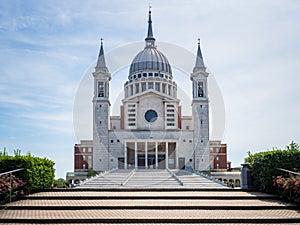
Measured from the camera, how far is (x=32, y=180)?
14.1 meters

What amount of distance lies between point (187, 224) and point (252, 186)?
698 centimetres

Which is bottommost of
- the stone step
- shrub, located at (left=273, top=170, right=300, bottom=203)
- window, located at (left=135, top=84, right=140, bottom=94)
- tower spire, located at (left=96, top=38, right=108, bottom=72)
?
the stone step

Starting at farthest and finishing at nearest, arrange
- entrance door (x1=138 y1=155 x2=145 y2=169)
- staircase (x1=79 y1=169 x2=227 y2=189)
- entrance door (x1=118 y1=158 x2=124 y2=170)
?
entrance door (x1=138 y1=155 x2=145 y2=169) → entrance door (x1=118 y1=158 x2=124 y2=170) → staircase (x1=79 y1=169 x2=227 y2=189)

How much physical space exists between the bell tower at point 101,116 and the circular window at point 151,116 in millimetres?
6152

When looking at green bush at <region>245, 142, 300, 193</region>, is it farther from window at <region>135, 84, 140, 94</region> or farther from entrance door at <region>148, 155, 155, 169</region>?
window at <region>135, 84, 140, 94</region>

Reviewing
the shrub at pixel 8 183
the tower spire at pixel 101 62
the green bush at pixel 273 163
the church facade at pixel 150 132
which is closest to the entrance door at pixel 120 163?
the church facade at pixel 150 132

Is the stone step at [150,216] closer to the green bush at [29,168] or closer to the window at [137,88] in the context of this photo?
the green bush at [29,168]

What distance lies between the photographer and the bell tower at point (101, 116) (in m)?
53.4

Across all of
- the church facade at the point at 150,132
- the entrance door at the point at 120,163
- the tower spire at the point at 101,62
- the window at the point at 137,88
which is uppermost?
the tower spire at the point at 101,62

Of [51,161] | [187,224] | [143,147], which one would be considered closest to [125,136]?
[143,147]

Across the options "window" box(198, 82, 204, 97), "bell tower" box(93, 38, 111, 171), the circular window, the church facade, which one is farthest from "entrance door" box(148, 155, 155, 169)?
"window" box(198, 82, 204, 97)

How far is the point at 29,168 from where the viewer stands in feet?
45.9

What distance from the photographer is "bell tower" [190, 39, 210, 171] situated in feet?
177

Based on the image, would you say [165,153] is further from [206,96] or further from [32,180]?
[32,180]
